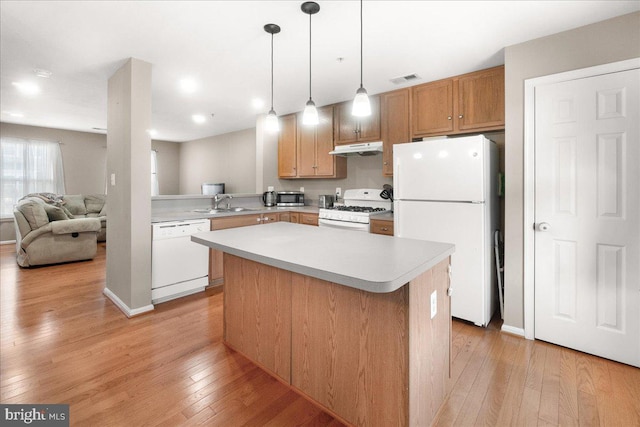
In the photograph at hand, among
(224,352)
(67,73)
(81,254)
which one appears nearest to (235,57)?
(67,73)

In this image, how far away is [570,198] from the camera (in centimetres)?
227

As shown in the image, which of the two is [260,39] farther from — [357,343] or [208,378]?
[208,378]

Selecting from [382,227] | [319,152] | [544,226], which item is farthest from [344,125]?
[544,226]

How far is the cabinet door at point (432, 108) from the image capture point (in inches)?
123

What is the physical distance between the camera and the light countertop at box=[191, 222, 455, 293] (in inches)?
46.5

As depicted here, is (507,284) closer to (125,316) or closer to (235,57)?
(235,57)

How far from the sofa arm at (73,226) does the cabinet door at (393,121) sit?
4503 mm

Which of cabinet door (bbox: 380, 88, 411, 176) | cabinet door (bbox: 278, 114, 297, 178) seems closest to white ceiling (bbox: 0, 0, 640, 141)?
cabinet door (bbox: 380, 88, 411, 176)

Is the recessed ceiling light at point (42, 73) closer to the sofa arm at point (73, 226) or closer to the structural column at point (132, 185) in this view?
the structural column at point (132, 185)

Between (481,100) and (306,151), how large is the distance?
238 cm

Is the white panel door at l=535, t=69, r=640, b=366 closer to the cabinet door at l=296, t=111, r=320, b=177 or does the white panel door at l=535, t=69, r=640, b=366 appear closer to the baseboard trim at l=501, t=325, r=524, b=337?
the baseboard trim at l=501, t=325, r=524, b=337

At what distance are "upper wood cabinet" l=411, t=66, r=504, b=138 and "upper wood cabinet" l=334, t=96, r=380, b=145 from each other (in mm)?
488

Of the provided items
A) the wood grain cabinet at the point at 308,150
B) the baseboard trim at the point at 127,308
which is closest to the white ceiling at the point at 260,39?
the wood grain cabinet at the point at 308,150

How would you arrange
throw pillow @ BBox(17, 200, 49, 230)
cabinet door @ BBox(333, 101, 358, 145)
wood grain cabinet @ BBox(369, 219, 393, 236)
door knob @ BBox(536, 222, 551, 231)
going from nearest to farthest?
door knob @ BBox(536, 222, 551, 231) → wood grain cabinet @ BBox(369, 219, 393, 236) → cabinet door @ BBox(333, 101, 358, 145) → throw pillow @ BBox(17, 200, 49, 230)
